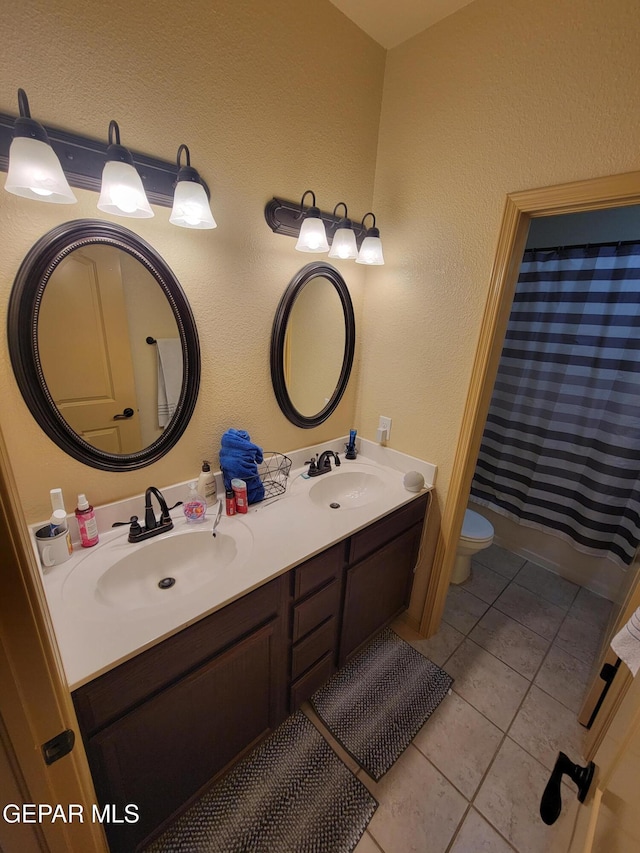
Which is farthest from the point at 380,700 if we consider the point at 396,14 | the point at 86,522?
the point at 396,14

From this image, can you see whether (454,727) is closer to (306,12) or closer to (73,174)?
(73,174)

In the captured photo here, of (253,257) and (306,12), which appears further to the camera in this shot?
(253,257)

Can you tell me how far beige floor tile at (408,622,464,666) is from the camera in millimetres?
1771

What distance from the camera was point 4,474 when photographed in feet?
1.25

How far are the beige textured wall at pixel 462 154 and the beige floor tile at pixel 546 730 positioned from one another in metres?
1.04

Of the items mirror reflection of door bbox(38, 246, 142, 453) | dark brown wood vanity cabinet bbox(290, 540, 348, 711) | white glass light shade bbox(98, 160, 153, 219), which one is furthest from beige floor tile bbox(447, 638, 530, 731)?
white glass light shade bbox(98, 160, 153, 219)

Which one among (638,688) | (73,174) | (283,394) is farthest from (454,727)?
(73,174)

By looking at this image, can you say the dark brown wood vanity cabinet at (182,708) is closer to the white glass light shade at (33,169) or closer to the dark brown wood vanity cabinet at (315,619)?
the dark brown wood vanity cabinet at (315,619)

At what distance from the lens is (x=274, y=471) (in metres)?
1.65

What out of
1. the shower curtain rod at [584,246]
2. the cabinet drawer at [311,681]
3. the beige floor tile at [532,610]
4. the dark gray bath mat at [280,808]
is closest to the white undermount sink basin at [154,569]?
the cabinet drawer at [311,681]

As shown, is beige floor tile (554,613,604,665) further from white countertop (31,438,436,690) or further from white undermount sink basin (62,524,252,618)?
white undermount sink basin (62,524,252,618)

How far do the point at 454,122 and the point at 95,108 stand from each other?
4.03 feet

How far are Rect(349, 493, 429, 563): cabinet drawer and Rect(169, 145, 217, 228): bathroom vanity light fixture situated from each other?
3.95 ft

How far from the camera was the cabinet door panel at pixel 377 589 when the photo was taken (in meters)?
1.49
